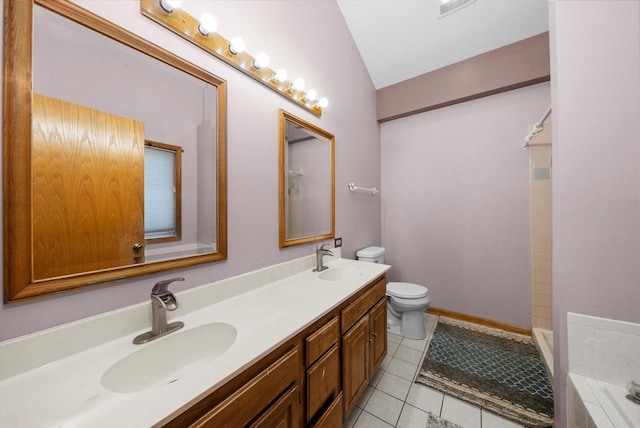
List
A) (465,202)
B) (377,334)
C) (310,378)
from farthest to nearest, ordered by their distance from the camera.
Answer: (465,202) → (377,334) → (310,378)

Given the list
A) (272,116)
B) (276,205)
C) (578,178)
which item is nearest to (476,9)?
(578,178)

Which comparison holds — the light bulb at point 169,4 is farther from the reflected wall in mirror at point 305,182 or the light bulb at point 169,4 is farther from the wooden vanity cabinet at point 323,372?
the wooden vanity cabinet at point 323,372

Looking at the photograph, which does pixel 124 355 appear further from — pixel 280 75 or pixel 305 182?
pixel 280 75

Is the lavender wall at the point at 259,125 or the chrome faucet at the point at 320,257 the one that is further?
the chrome faucet at the point at 320,257

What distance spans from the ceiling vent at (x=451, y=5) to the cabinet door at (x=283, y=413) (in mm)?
2890

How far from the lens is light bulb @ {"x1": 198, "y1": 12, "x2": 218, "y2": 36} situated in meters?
1.00

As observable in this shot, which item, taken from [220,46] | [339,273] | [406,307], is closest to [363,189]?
[339,273]

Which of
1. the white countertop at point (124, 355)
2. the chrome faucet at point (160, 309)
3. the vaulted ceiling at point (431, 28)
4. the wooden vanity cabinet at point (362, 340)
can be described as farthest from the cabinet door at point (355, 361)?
the vaulted ceiling at point (431, 28)

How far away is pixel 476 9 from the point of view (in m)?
1.92

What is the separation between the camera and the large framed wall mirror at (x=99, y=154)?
66 centimetres

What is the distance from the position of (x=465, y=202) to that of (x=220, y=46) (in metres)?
2.55

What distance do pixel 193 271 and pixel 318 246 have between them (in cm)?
90

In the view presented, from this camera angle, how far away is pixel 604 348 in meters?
0.95

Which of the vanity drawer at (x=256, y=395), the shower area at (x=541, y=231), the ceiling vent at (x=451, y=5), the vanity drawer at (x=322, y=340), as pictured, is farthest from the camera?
the shower area at (x=541, y=231)
